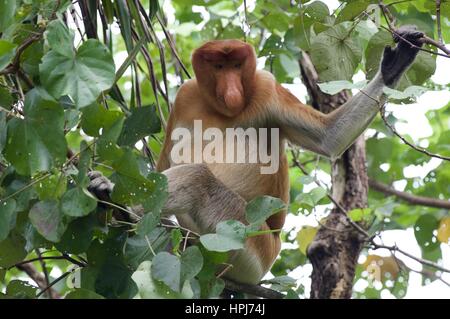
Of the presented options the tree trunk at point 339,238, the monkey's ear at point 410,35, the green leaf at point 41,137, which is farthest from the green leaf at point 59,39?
the tree trunk at point 339,238

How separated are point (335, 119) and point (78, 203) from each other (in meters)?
1.76

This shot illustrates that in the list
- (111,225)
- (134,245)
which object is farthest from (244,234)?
(111,225)

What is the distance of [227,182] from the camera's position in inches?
156

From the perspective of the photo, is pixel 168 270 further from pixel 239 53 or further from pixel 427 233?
pixel 427 233

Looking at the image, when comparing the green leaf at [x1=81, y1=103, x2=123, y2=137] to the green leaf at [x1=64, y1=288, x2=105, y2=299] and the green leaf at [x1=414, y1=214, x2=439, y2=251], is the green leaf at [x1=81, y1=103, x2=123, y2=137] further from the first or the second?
the green leaf at [x1=414, y1=214, x2=439, y2=251]

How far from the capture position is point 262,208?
261 cm

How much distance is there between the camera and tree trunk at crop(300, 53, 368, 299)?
470 centimetres

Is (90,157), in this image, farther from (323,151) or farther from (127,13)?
(323,151)

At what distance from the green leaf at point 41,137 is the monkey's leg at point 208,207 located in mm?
1037

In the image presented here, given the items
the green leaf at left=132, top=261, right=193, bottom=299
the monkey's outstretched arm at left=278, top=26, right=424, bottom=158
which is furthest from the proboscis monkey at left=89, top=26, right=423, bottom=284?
the green leaf at left=132, top=261, right=193, bottom=299

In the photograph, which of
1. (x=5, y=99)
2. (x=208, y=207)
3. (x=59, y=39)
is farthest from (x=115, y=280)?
(x=208, y=207)

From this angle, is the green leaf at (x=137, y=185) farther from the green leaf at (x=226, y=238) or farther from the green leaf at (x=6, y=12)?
the green leaf at (x=6, y=12)

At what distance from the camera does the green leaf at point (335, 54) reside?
3.31 metres
